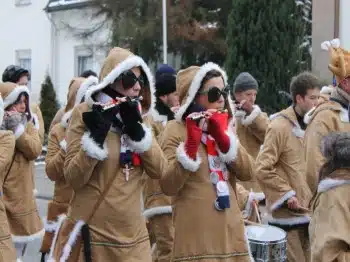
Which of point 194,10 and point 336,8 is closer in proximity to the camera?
point 336,8

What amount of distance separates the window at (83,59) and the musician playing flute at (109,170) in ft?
87.4

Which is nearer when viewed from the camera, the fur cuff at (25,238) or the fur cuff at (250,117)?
the fur cuff at (25,238)

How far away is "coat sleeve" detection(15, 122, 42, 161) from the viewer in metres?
7.43

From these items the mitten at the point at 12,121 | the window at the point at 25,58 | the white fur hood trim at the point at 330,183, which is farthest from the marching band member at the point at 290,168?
the window at the point at 25,58

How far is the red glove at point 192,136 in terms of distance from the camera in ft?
16.8

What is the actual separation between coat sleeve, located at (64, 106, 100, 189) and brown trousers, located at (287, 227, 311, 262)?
8.71 feet

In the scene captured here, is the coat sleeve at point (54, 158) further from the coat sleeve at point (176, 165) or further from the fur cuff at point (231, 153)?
the fur cuff at point (231, 153)

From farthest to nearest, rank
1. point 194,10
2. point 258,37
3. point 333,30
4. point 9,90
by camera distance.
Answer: point 194,10 < point 258,37 < point 333,30 < point 9,90

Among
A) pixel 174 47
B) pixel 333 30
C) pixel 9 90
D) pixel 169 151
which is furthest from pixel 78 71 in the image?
pixel 169 151

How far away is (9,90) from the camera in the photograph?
7.66m

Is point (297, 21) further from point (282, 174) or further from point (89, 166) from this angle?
point (89, 166)

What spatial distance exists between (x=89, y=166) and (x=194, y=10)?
22198 mm

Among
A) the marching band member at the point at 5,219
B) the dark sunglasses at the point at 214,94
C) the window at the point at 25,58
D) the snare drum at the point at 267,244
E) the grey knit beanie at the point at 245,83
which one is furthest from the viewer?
the window at the point at 25,58

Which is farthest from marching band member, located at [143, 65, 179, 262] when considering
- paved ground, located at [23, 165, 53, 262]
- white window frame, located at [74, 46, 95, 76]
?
white window frame, located at [74, 46, 95, 76]
